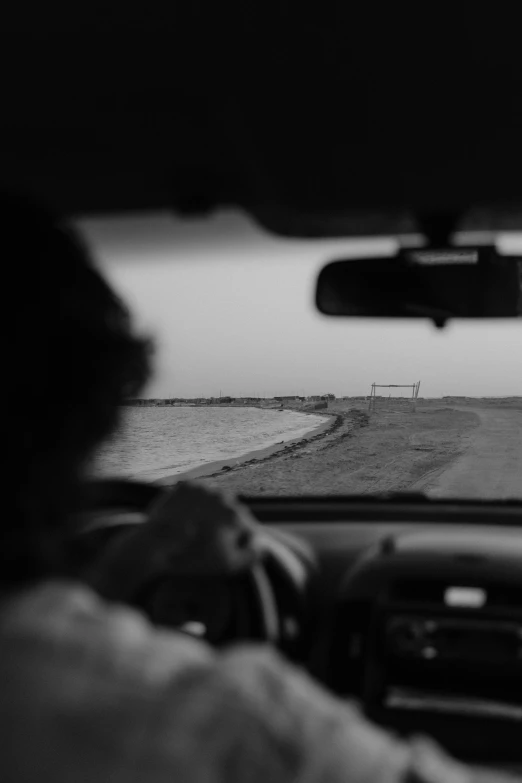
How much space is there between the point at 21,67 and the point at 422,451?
18901mm

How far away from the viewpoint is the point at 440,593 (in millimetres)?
3375

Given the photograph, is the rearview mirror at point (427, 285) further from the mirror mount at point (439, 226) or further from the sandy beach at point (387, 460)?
the sandy beach at point (387, 460)

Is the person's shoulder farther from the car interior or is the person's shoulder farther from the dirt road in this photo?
the dirt road

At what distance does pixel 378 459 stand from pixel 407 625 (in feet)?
50.5

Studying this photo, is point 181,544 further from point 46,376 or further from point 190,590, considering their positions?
point 46,376

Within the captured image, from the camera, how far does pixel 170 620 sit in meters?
3.10

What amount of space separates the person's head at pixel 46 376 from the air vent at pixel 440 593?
2.40 metres

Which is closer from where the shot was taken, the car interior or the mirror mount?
the car interior

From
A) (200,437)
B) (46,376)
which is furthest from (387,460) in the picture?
(46,376)

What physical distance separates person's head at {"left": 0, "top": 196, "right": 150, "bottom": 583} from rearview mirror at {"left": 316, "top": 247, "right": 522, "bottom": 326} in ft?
6.99

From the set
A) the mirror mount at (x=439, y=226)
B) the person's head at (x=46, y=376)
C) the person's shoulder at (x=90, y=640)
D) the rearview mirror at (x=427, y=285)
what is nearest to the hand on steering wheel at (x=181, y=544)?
the rearview mirror at (x=427, y=285)

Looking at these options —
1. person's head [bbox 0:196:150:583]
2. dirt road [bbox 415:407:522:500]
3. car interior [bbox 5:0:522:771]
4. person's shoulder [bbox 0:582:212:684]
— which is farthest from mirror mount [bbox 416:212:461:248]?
dirt road [bbox 415:407:522:500]

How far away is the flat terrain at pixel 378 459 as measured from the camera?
10297mm

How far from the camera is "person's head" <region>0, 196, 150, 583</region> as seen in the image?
3.53 feet
